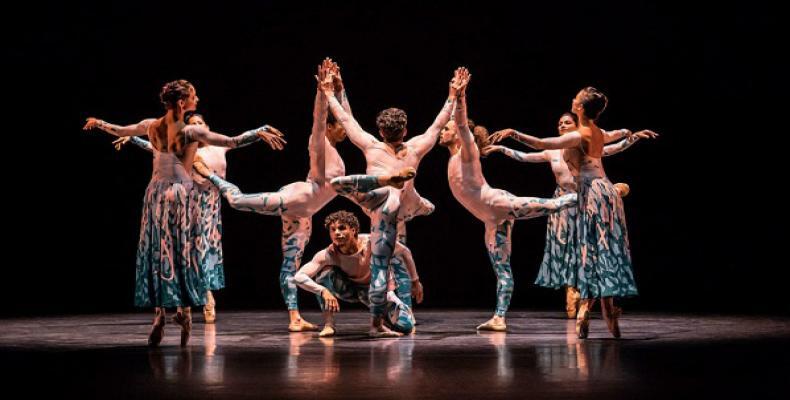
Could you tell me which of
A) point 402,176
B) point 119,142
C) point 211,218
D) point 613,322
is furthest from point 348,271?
point 119,142

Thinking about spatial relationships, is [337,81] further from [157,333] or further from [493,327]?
[157,333]

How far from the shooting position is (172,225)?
589cm

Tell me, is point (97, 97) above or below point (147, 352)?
above

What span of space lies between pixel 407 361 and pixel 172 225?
1487mm

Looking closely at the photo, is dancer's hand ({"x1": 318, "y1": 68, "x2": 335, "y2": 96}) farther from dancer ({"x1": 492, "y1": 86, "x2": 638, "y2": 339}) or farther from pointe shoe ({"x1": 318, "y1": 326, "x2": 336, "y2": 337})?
pointe shoe ({"x1": 318, "y1": 326, "x2": 336, "y2": 337})

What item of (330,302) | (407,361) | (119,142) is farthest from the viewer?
(119,142)

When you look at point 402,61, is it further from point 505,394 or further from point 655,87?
point 505,394

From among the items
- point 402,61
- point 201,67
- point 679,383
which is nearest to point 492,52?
point 402,61

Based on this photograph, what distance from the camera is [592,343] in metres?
6.02

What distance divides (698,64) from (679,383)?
5476 millimetres

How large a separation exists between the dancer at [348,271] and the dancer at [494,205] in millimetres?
525

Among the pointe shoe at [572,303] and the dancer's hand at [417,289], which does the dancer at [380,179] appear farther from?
the pointe shoe at [572,303]

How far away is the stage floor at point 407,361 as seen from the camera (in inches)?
168

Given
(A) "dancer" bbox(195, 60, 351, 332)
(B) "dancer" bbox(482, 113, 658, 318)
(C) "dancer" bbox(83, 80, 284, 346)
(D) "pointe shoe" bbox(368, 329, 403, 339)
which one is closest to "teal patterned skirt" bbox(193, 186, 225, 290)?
A: (A) "dancer" bbox(195, 60, 351, 332)
